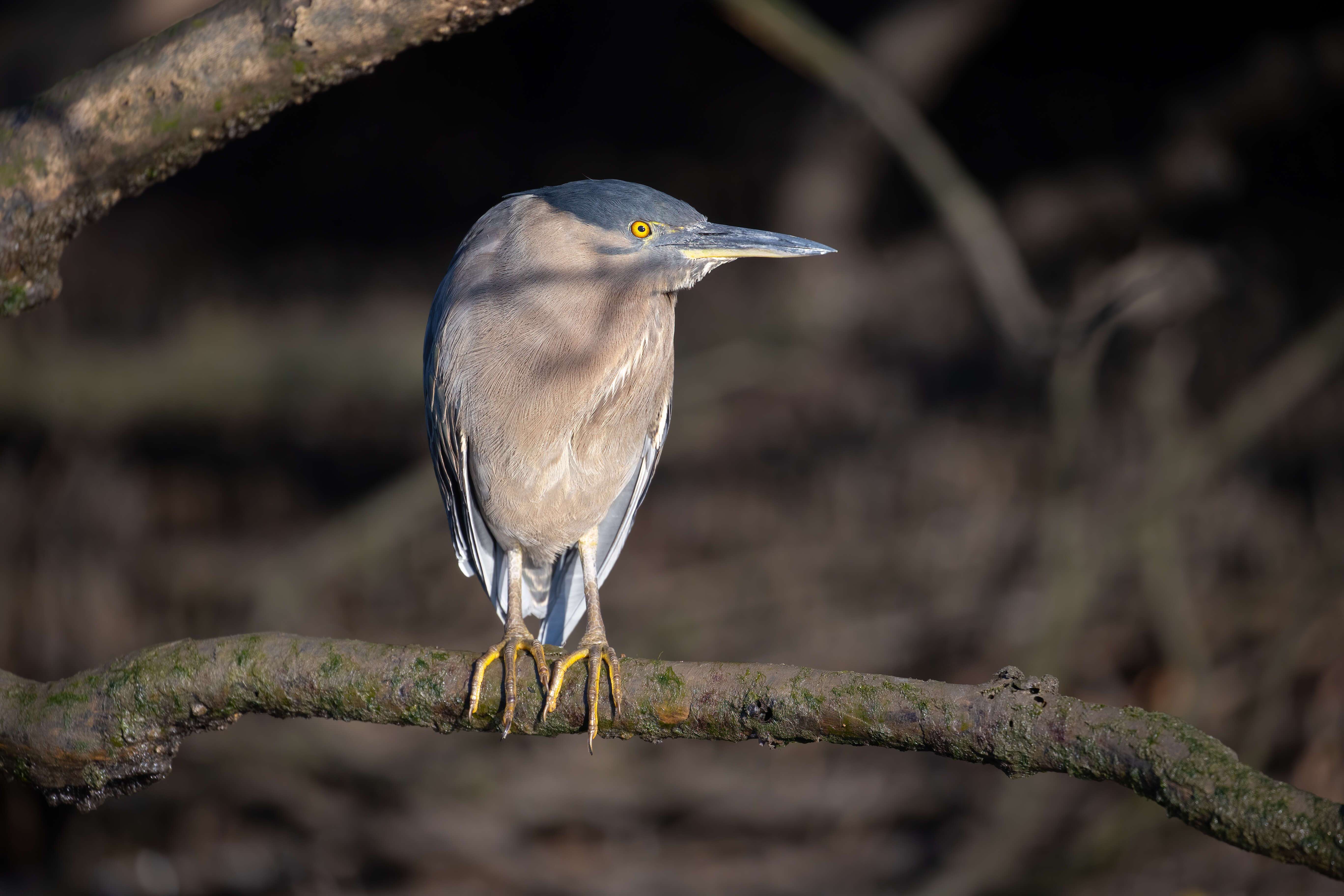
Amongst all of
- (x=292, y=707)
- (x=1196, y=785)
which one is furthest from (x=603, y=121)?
(x=1196, y=785)

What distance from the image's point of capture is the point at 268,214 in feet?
17.6

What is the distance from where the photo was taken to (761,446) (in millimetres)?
5707

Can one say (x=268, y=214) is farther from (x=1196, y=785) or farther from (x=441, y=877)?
(x=1196, y=785)

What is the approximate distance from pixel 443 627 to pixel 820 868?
2.20 m

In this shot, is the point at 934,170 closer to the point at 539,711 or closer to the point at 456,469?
the point at 456,469

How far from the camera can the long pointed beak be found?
1932mm

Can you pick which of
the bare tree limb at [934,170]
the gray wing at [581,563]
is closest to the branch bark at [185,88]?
the gray wing at [581,563]

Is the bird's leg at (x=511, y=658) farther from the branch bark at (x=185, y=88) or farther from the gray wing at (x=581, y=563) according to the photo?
the branch bark at (x=185, y=88)

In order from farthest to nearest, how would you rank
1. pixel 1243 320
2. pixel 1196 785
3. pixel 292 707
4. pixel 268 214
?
pixel 268 214 → pixel 1243 320 → pixel 292 707 → pixel 1196 785

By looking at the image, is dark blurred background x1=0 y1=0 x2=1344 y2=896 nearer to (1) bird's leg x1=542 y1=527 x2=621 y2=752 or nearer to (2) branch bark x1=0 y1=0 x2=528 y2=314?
(1) bird's leg x1=542 y1=527 x2=621 y2=752

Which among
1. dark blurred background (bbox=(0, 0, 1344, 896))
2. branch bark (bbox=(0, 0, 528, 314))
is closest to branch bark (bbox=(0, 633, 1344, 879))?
branch bark (bbox=(0, 0, 528, 314))

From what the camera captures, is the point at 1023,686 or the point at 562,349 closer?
the point at 1023,686

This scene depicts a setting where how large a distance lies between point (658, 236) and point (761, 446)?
12.3 feet

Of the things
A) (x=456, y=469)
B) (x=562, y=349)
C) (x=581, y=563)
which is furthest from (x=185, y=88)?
(x=581, y=563)
